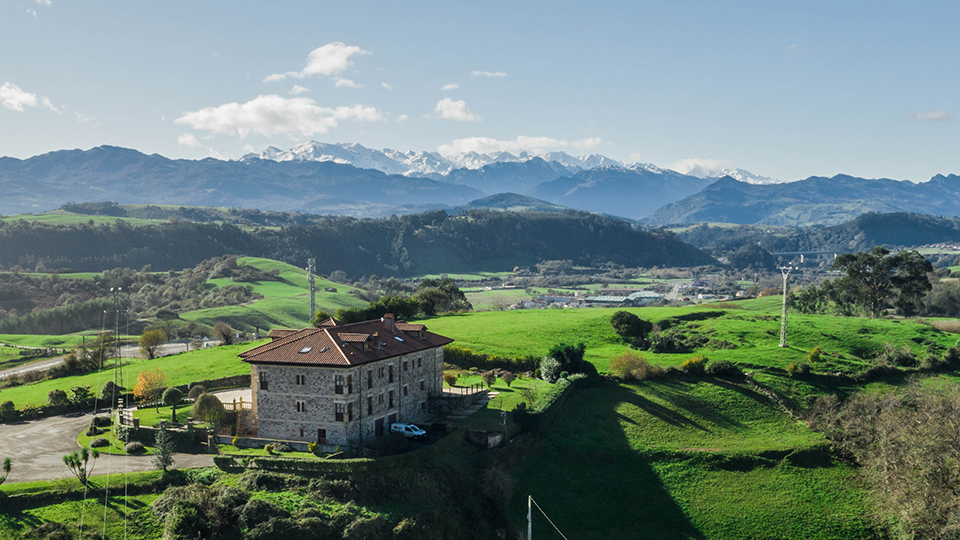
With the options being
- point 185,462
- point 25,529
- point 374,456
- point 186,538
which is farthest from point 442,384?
point 25,529

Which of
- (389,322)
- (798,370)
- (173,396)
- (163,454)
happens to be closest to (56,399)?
(173,396)

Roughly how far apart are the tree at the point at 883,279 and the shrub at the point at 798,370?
52.6 meters

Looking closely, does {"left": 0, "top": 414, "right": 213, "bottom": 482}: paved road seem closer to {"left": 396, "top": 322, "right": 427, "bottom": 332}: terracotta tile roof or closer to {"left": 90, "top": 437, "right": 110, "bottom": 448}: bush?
{"left": 90, "top": 437, "right": 110, "bottom": 448}: bush

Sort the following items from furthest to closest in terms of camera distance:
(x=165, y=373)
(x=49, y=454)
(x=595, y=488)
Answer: (x=165, y=373), (x=595, y=488), (x=49, y=454)

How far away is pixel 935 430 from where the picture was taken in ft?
183

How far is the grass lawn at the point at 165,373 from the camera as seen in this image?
7631cm

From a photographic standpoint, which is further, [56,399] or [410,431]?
[56,399]

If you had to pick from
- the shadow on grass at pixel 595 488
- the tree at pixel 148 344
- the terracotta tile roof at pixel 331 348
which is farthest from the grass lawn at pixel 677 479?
the tree at pixel 148 344

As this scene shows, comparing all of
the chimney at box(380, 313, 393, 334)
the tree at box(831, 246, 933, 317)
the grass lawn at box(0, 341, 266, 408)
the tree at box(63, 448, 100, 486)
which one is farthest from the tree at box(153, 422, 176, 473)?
the tree at box(831, 246, 933, 317)

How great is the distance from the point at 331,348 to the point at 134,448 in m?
17.9

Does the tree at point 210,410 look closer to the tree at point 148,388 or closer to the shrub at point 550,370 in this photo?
the tree at point 148,388

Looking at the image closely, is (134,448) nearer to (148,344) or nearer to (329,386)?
(329,386)

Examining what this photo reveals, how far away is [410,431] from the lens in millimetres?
56688

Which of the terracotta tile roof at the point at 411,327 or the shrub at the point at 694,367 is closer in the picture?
the terracotta tile roof at the point at 411,327
